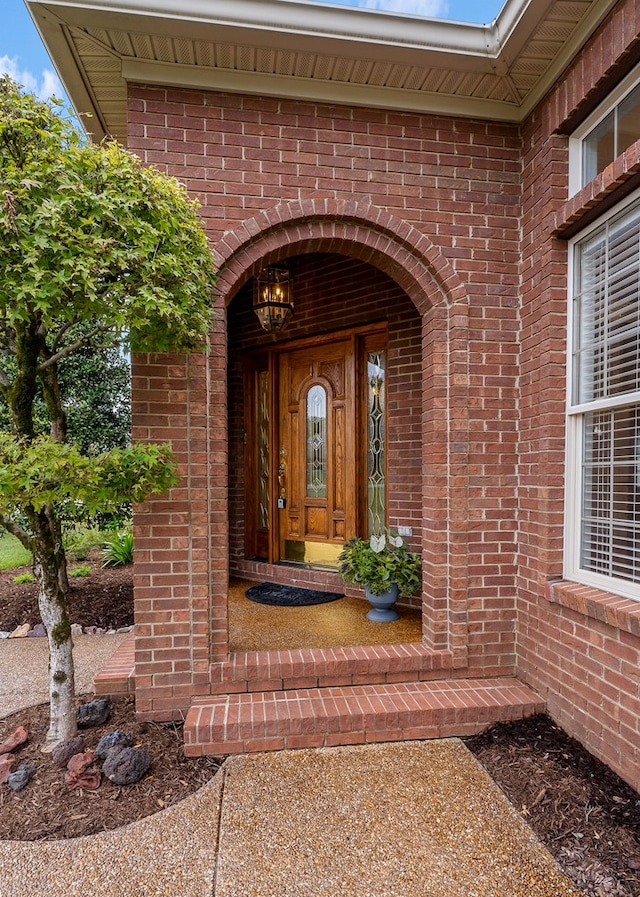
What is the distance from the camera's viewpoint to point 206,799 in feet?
7.22

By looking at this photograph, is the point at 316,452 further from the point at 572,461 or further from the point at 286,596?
the point at 572,461

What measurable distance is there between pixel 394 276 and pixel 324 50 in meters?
1.22

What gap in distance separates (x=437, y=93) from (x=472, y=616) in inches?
122

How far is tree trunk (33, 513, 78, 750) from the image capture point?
8.30ft

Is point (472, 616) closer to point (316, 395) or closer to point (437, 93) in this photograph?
point (316, 395)

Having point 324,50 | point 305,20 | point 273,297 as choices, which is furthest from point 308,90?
point 273,297

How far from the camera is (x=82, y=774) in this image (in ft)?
7.45

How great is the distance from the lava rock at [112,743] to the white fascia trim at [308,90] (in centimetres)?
347

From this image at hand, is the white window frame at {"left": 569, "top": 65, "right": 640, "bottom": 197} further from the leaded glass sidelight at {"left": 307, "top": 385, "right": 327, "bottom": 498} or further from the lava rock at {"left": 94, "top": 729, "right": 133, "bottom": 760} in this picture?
the lava rock at {"left": 94, "top": 729, "right": 133, "bottom": 760}

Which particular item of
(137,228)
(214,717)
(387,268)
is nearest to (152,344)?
(137,228)

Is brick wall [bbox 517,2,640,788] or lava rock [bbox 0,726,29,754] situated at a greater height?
brick wall [bbox 517,2,640,788]

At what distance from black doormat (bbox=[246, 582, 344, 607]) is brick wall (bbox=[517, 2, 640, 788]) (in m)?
1.79

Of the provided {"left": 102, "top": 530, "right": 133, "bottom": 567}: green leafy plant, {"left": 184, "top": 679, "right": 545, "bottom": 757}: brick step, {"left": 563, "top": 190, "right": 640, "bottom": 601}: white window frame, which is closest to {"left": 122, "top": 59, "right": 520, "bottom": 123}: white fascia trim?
{"left": 563, "top": 190, "right": 640, "bottom": 601}: white window frame

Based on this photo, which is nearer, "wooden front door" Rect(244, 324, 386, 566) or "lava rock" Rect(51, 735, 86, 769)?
"lava rock" Rect(51, 735, 86, 769)
